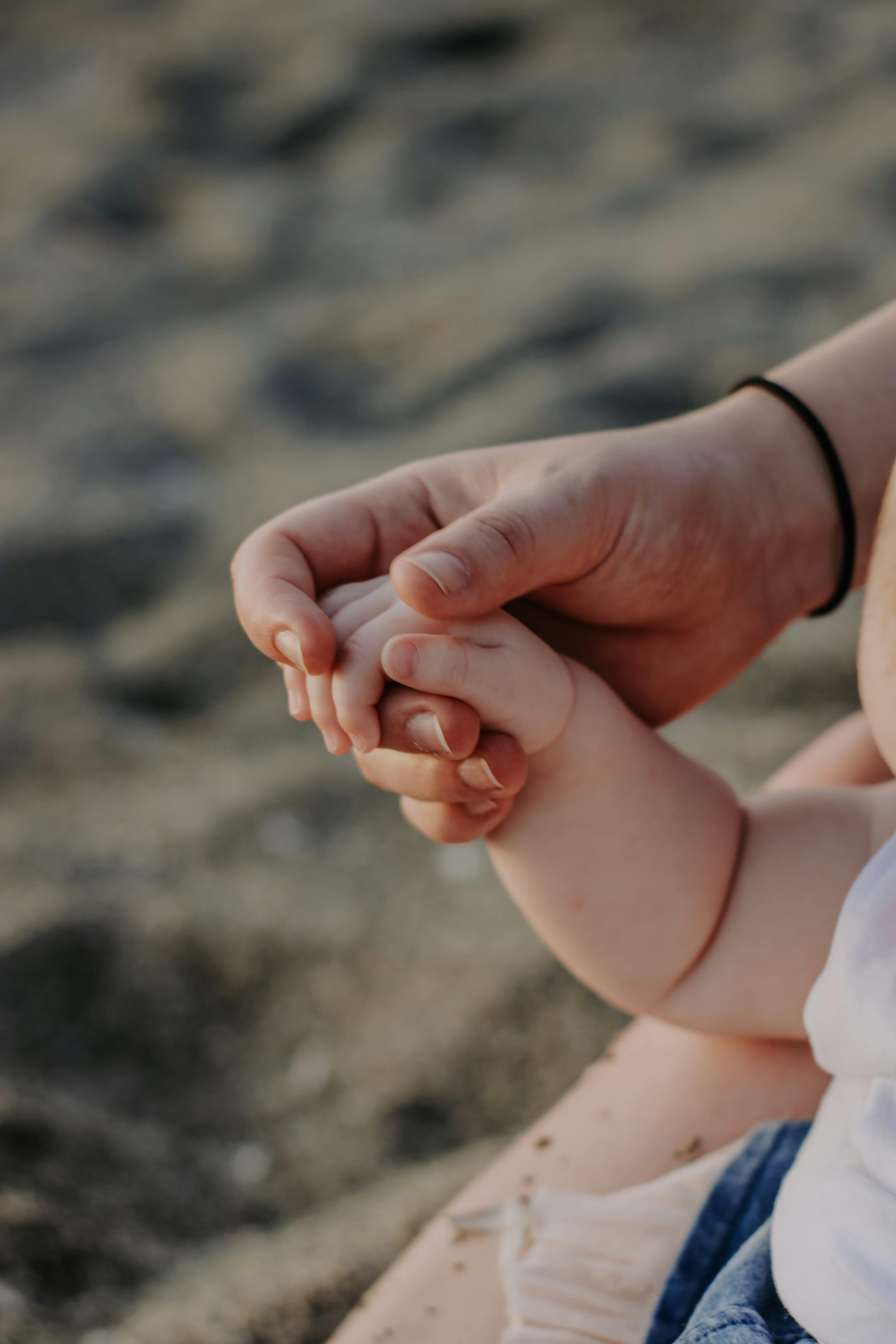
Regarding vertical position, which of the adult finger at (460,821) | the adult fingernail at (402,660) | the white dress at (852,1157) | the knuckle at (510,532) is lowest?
the white dress at (852,1157)

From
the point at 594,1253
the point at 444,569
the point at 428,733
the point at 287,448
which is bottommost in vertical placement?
the point at 594,1253

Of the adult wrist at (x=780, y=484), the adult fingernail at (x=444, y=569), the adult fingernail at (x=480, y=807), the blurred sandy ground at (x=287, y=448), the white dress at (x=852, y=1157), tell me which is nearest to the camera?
the white dress at (x=852, y=1157)

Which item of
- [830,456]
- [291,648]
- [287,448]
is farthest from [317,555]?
[287,448]

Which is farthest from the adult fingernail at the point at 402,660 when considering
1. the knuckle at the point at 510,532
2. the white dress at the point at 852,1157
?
the white dress at the point at 852,1157

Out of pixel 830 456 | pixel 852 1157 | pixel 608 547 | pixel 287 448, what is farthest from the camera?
pixel 287 448

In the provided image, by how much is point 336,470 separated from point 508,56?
1826 millimetres

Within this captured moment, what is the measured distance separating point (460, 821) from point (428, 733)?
0.40 feet

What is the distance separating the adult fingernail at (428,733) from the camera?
0.70m

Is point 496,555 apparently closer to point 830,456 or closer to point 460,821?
point 460,821

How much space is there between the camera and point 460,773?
2.46 ft

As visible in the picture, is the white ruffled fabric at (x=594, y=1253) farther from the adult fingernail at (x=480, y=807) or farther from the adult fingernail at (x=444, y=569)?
the adult fingernail at (x=444, y=569)

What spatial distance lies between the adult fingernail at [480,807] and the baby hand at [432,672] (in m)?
0.05

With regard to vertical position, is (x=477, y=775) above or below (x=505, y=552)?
below

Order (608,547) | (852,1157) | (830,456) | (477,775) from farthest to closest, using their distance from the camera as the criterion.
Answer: (830,456), (608,547), (477,775), (852,1157)
